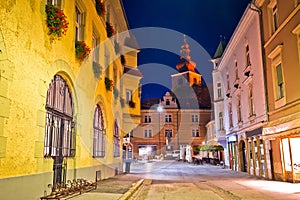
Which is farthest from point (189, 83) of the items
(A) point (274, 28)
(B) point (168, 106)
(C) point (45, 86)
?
(C) point (45, 86)

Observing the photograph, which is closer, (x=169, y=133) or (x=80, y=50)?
(x=80, y=50)

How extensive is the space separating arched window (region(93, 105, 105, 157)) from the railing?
349cm

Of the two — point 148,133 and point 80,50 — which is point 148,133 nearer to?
point 148,133

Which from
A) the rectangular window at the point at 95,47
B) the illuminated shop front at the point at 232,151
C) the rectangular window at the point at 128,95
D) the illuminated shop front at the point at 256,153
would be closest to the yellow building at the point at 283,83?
the illuminated shop front at the point at 256,153

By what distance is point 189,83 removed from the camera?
7994cm

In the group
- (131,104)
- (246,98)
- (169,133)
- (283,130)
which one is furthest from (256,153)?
(169,133)

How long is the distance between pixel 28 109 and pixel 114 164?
13.8 meters

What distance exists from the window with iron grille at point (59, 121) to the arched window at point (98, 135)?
152 inches

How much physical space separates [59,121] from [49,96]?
1233 millimetres

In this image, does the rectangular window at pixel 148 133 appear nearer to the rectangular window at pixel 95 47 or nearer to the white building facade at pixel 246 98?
the white building facade at pixel 246 98

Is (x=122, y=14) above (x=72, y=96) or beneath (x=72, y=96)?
above

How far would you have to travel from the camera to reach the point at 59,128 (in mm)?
10648

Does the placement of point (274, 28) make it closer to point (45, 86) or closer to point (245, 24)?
point (245, 24)

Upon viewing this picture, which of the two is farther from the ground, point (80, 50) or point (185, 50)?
point (185, 50)
